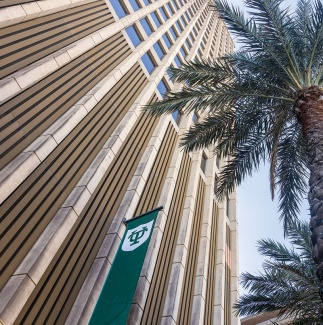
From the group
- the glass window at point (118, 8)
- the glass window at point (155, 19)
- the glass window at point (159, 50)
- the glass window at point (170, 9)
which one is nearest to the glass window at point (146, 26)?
the glass window at point (159, 50)

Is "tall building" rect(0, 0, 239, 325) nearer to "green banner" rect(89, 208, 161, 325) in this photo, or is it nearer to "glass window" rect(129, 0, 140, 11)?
"glass window" rect(129, 0, 140, 11)

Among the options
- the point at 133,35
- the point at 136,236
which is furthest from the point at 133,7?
the point at 136,236

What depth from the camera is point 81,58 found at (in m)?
15.7

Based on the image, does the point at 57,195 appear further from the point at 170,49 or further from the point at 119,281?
the point at 170,49

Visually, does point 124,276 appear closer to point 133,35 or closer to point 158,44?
point 133,35

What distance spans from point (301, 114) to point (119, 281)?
22.1 feet

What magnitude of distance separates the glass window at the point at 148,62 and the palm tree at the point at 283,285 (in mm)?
11635

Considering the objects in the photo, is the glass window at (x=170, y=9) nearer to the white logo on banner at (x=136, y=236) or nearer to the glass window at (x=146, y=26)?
the glass window at (x=146, y=26)

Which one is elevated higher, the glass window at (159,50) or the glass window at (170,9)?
the glass window at (170,9)

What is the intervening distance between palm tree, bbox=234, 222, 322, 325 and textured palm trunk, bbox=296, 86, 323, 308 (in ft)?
13.0

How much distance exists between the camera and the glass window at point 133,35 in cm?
2172

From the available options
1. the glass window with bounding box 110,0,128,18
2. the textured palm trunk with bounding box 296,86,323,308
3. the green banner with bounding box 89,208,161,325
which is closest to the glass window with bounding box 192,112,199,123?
the glass window with bounding box 110,0,128,18

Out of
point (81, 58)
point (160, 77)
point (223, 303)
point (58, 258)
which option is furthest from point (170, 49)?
point (58, 258)

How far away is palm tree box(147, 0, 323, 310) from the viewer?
508 inches
